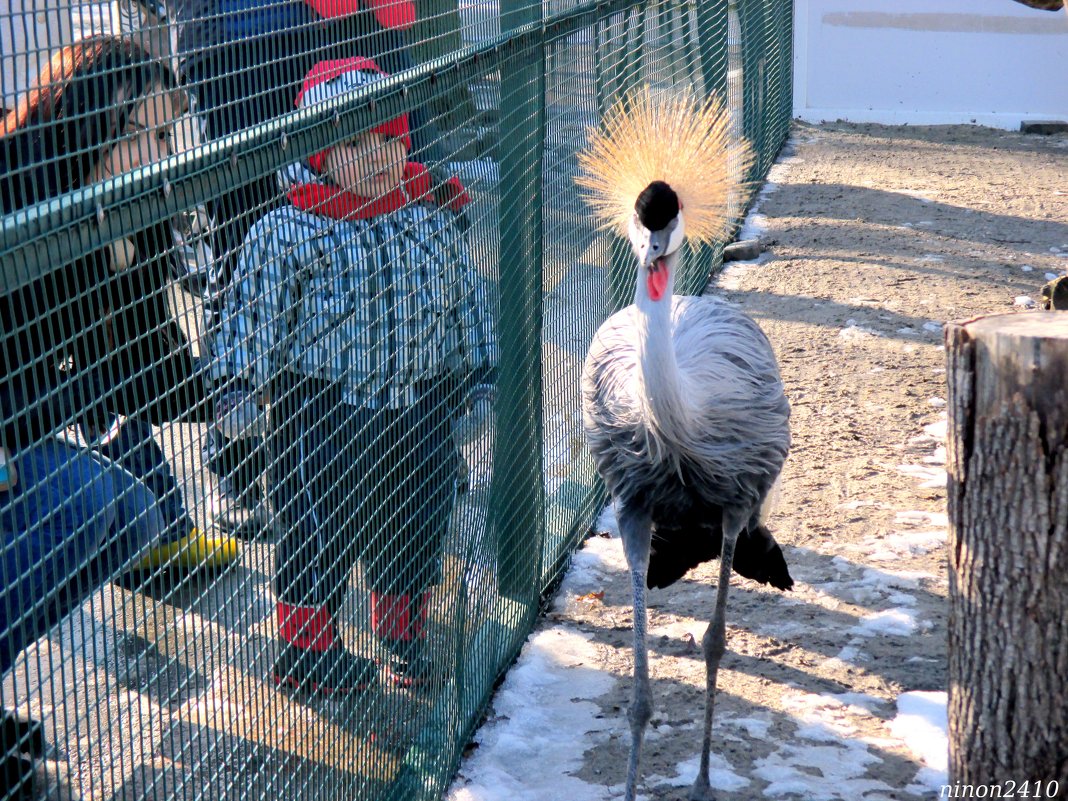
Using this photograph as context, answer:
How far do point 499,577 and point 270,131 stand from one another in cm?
185

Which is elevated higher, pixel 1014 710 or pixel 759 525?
pixel 1014 710

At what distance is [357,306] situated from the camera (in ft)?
7.77

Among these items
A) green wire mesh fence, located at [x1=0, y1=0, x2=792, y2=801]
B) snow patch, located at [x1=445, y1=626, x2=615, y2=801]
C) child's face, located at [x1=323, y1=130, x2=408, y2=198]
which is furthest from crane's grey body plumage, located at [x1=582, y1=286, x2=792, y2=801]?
child's face, located at [x1=323, y1=130, x2=408, y2=198]

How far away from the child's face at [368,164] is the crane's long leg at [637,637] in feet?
3.92

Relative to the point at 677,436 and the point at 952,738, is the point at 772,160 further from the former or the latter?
the point at 952,738

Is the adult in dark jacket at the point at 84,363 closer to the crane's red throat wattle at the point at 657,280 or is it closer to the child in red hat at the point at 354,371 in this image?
the child in red hat at the point at 354,371

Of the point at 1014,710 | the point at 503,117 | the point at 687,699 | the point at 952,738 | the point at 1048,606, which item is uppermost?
the point at 503,117

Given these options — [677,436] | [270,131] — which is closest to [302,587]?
[270,131]

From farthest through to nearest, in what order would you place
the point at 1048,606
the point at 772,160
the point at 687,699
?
the point at 772,160, the point at 687,699, the point at 1048,606

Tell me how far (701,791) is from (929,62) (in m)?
10.0

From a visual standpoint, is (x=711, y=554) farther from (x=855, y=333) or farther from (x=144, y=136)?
(x=855, y=333)

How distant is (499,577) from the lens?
3.54 metres

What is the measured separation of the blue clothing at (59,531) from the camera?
4.96 ft

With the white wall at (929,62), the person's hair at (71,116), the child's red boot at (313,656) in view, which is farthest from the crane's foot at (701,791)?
the white wall at (929,62)
